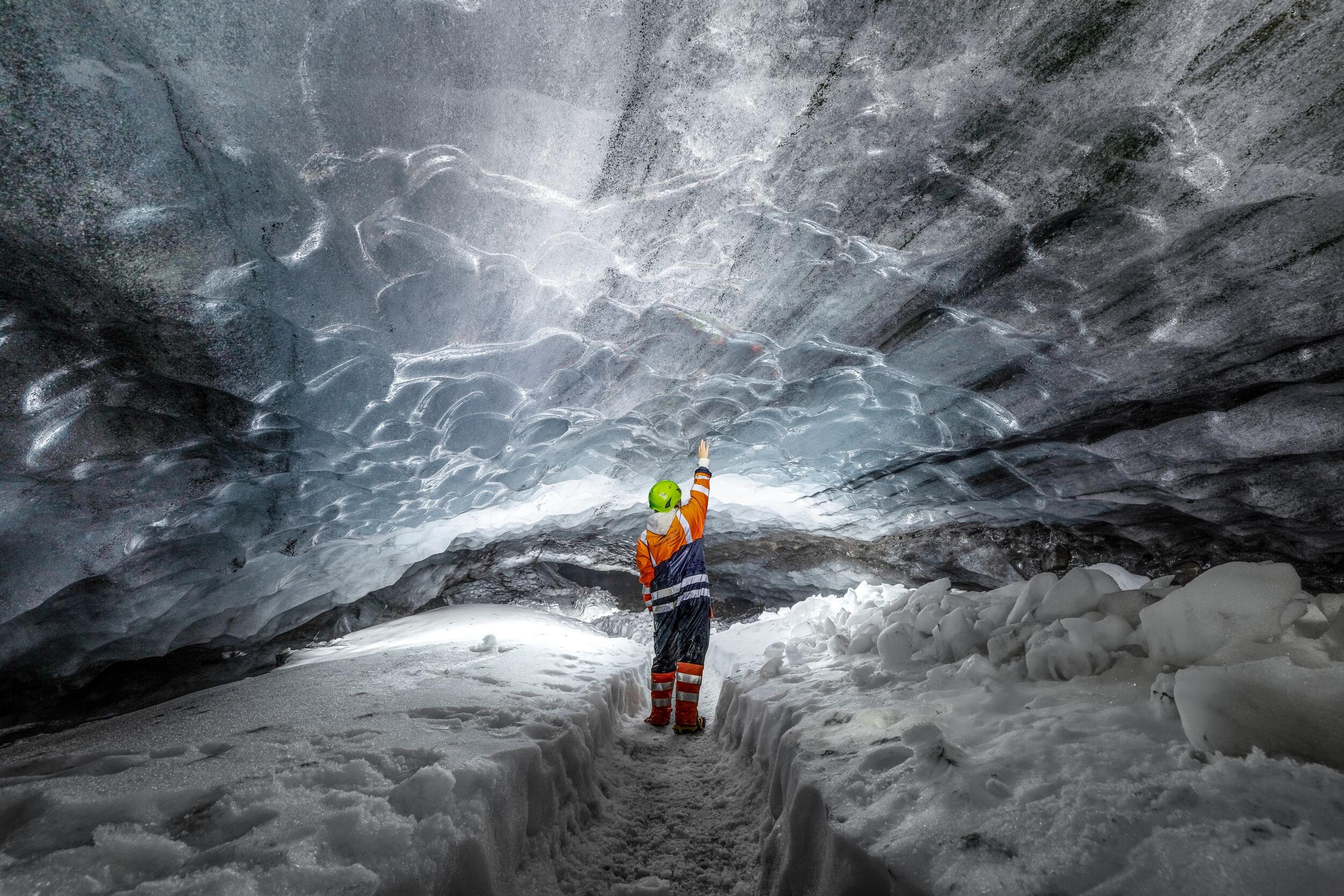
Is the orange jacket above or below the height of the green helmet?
below

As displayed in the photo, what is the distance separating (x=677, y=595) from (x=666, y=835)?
231 centimetres

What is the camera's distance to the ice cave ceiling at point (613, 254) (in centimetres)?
240

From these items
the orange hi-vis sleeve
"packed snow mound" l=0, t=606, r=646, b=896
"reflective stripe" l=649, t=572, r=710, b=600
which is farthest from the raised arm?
"packed snow mound" l=0, t=606, r=646, b=896

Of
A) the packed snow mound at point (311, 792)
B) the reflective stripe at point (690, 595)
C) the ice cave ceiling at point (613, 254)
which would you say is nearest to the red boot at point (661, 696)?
the reflective stripe at point (690, 595)

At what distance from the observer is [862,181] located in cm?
319

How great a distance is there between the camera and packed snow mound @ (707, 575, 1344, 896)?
1.16 m

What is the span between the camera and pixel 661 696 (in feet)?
15.8

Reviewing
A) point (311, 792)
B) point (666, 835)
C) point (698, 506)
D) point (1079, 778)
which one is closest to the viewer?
point (1079, 778)

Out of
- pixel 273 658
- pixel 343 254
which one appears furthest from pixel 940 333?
pixel 273 658

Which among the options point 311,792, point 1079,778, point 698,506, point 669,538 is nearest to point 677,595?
point 669,538

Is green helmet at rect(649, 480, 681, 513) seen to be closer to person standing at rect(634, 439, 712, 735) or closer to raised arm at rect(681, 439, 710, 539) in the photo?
person standing at rect(634, 439, 712, 735)

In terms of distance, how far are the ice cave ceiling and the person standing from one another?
45.3 inches

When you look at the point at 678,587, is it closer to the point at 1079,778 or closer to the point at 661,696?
the point at 661,696

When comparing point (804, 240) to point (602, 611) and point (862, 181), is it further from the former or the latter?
point (602, 611)
